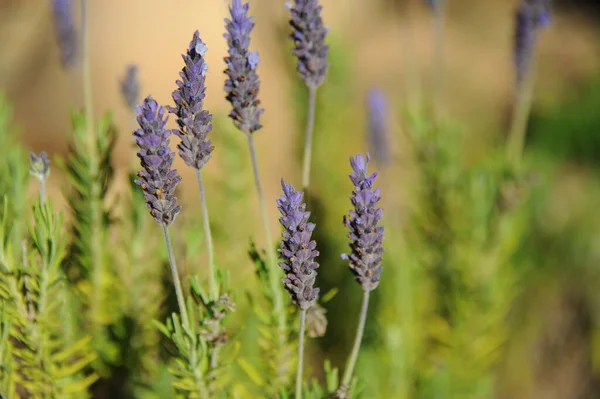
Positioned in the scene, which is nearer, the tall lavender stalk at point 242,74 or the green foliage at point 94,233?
the tall lavender stalk at point 242,74

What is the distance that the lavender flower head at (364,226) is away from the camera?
387mm

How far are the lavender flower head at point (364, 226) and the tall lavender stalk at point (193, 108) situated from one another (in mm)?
95

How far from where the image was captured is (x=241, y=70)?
422 mm

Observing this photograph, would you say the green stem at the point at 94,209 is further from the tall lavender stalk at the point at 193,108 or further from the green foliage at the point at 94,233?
the tall lavender stalk at the point at 193,108

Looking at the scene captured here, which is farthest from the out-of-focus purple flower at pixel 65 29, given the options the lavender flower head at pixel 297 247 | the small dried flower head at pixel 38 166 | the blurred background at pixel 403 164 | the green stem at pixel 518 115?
the green stem at pixel 518 115

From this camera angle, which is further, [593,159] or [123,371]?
[593,159]

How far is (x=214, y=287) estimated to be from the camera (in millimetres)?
438

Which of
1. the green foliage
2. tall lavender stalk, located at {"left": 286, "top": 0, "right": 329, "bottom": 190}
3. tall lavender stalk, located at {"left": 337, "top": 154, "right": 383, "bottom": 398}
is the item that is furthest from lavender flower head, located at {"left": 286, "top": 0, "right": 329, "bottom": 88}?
the green foliage

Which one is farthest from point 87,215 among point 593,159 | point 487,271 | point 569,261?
point 593,159

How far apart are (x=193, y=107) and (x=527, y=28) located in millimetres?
440

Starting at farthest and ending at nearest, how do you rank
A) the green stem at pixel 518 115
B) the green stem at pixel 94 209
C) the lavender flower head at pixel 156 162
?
the green stem at pixel 518 115, the green stem at pixel 94 209, the lavender flower head at pixel 156 162

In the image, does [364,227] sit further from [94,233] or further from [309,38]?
[94,233]

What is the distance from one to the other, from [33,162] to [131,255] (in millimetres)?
216

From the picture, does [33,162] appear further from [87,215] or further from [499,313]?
[499,313]
